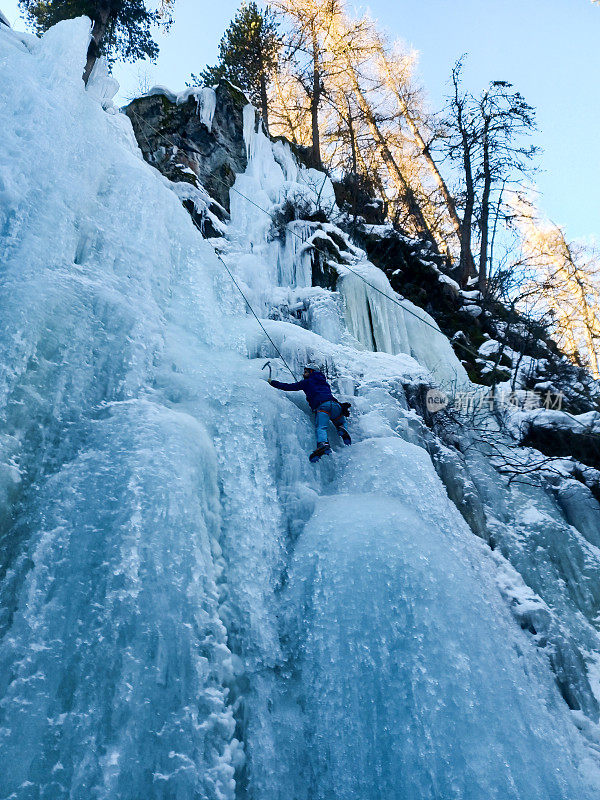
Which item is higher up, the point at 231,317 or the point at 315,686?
the point at 231,317

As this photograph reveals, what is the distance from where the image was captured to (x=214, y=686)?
2.93 meters

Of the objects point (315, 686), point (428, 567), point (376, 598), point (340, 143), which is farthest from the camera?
point (340, 143)

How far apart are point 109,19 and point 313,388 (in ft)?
34.4

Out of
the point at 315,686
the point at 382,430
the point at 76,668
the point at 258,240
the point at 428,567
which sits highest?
the point at 258,240

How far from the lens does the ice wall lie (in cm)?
262

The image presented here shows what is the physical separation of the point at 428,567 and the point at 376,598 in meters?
0.49

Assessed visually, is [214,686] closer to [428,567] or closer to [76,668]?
[76,668]

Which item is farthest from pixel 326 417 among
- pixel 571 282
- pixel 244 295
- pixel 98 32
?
pixel 571 282

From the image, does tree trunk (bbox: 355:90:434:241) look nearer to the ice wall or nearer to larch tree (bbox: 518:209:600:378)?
larch tree (bbox: 518:209:600:378)

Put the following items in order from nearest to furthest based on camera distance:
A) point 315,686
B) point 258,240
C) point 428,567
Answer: point 315,686
point 428,567
point 258,240

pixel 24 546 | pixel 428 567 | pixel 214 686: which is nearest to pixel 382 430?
pixel 428 567

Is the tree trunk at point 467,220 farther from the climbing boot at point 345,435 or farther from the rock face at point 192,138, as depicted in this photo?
the climbing boot at point 345,435

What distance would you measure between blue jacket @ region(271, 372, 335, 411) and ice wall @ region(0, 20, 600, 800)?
14 cm

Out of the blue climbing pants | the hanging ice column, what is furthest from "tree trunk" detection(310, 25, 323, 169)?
the blue climbing pants
